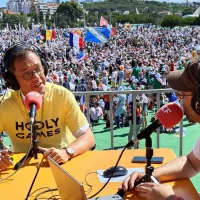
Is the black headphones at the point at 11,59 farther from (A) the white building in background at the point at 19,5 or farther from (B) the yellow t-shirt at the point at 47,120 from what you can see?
(A) the white building in background at the point at 19,5

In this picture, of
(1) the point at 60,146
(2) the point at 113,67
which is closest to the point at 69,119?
(1) the point at 60,146

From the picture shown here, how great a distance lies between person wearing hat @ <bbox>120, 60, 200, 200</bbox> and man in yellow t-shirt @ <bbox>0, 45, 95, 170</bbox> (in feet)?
2.04

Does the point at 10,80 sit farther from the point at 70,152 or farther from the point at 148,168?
the point at 148,168

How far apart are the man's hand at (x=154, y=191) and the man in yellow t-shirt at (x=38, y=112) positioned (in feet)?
2.44

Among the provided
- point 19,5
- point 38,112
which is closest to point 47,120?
point 38,112

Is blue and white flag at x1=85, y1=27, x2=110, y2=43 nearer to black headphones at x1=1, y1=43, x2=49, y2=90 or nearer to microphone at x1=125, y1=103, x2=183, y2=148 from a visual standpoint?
black headphones at x1=1, y1=43, x2=49, y2=90

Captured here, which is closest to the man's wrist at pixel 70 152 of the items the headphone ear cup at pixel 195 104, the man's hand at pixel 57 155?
the man's hand at pixel 57 155

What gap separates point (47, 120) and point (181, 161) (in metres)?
0.89

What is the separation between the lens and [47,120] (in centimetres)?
235

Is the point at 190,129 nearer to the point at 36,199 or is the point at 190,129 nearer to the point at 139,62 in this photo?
the point at 36,199

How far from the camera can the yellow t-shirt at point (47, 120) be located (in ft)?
7.68

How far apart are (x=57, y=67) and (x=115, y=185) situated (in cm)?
2114

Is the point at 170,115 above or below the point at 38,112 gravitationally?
above

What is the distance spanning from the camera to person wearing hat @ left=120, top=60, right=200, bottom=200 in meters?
1.34
